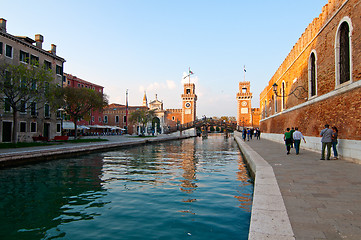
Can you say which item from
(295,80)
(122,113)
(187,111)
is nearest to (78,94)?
(295,80)

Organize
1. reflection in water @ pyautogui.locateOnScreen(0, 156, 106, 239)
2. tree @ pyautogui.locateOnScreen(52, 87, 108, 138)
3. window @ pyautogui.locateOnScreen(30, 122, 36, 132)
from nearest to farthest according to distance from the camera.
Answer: reflection in water @ pyautogui.locateOnScreen(0, 156, 106, 239) < tree @ pyautogui.locateOnScreen(52, 87, 108, 138) < window @ pyautogui.locateOnScreen(30, 122, 36, 132)

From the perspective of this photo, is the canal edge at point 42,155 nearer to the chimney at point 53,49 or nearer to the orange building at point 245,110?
the chimney at point 53,49

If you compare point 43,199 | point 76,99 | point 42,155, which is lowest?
point 43,199

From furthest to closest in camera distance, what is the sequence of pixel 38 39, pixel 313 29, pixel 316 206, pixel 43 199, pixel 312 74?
1. pixel 38 39
2. pixel 312 74
3. pixel 313 29
4. pixel 43 199
5. pixel 316 206

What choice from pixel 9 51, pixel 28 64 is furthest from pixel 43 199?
pixel 28 64

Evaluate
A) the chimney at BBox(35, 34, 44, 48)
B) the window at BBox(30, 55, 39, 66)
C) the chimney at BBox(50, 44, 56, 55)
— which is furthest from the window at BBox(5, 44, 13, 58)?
the chimney at BBox(50, 44, 56, 55)

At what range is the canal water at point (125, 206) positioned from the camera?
4824 mm

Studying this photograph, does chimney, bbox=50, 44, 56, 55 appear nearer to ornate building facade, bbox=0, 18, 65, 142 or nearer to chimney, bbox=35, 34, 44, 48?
ornate building facade, bbox=0, 18, 65, 142

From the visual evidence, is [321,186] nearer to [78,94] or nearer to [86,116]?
[78,94]

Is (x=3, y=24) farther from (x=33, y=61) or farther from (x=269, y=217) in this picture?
(x=269, y=217)

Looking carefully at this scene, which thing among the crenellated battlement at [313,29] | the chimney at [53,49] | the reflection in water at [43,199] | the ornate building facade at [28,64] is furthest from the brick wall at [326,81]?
the chimney at [53,49]

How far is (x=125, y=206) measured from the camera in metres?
6.40

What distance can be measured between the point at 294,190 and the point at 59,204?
18.2 ft

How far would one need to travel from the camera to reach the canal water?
15.8 feet
